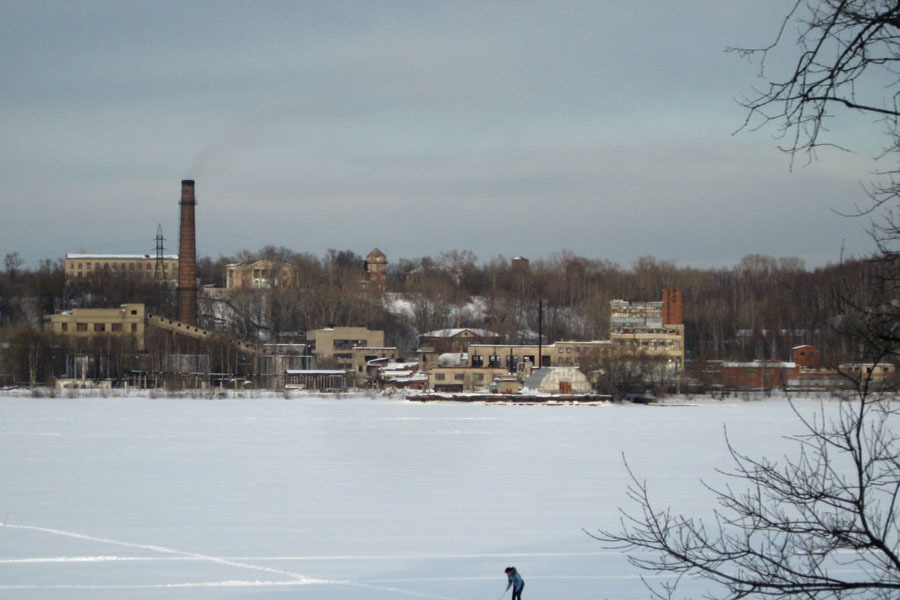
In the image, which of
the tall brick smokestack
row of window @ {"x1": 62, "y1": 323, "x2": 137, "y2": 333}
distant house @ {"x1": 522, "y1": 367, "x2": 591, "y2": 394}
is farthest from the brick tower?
row of window @ {"x1": 62, "y1": 323, "x2": 137, "y2": 333}

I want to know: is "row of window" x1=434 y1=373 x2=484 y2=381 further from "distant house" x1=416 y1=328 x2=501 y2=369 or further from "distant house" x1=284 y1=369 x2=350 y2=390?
"distant house" x1=416 y1=328 x2=501 y2=369

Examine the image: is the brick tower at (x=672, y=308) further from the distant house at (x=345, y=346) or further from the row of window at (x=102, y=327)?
the row of window at (x=102, y=327)

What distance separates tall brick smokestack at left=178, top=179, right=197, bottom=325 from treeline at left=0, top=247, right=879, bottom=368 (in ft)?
37.9

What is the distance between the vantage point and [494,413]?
4356 cm

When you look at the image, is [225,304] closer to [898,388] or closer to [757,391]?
[757,391]

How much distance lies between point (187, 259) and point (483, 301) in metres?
43.4

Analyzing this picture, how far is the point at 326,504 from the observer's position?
1602 cm

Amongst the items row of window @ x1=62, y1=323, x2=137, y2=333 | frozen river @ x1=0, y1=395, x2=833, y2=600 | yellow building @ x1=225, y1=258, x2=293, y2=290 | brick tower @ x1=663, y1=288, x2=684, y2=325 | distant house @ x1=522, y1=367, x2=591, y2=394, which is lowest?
frozen river @ x1=0, y1=395, x2=833, y2=600

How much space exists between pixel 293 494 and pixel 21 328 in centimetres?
5664

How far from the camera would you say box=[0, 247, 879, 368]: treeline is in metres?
87.3

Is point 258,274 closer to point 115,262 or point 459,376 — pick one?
point 115,262

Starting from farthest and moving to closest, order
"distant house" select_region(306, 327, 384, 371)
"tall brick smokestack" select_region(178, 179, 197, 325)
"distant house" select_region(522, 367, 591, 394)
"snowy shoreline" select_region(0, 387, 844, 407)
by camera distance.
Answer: "distant house" select_region(306, 327, 384, 371)
"tall brick smokestack" select_region(178, 179, 197, 325)
"distant house" select_region(522, 367, 591, 394)
"snowy shoreline" select_region(0, 387, 844, 407)

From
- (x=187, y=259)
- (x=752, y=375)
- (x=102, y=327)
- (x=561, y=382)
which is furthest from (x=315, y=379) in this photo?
(x=752, y=375)

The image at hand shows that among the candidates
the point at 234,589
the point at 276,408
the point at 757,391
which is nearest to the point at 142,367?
the point at 276,408
